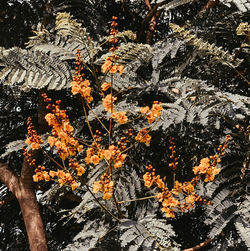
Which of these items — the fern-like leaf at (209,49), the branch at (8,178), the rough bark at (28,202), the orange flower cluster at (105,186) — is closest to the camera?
the orange flower cluster at (105,186)

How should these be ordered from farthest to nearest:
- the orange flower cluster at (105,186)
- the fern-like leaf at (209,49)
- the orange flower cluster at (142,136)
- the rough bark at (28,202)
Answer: the rough bark at (28,202) → the fern-like leaf at (209,49) → the orange flower cluster at (142,136) → the orange flower cluster at (105,186)

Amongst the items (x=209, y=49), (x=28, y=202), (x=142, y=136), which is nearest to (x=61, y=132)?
(x=142, y=136)

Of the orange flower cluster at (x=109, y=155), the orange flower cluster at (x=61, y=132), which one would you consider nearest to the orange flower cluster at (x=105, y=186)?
the orange flower cluster at (x=109, y=155)

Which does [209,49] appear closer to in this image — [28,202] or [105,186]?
[105,186]

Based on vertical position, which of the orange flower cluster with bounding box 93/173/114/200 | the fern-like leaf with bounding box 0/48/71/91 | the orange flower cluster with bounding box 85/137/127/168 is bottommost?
the orange flower cluster with bounding box 93/173/114/200

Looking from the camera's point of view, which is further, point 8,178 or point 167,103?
point 8,178

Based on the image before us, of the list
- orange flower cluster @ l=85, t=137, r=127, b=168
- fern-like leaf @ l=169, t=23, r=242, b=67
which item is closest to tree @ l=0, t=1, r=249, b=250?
fern-like leaf @ l=169, t=23, r=242, b=67

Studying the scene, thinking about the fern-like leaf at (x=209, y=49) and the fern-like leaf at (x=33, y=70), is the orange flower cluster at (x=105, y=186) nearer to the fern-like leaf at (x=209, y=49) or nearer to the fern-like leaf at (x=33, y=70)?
the fern-like leaf at (x=33, y=70)

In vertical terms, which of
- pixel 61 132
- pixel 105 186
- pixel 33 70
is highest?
pixel 33 70

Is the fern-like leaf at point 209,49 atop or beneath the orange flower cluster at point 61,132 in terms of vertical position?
atop

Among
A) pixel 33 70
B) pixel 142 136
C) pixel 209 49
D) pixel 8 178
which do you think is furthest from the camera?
pixel 8 178

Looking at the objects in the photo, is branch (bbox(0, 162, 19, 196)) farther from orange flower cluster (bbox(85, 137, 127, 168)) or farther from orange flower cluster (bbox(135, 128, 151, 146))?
orange flower cluster (bbox(135, 128, 151, 146))

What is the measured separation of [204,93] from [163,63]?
716mm

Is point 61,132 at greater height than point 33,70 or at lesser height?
lesser
